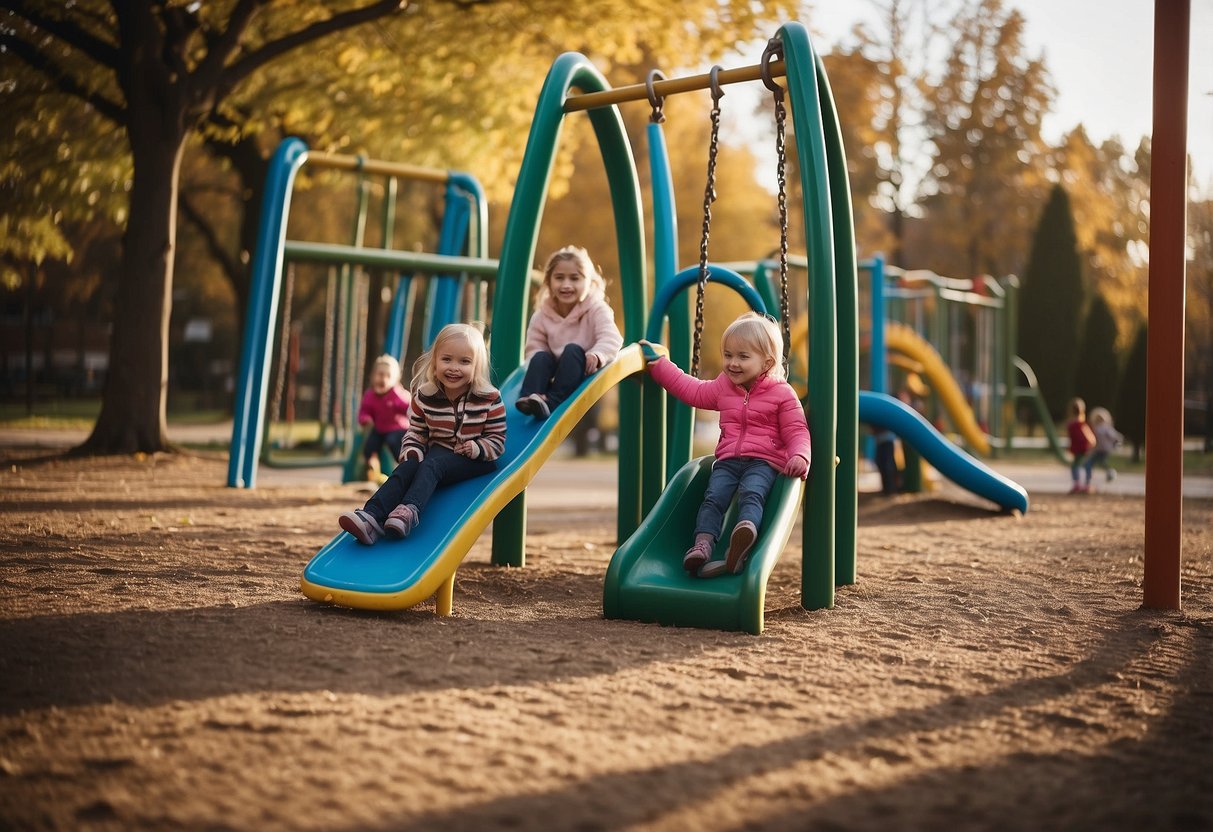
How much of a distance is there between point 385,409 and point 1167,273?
23.1ft

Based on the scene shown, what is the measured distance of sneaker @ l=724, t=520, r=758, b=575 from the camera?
4.91 meters

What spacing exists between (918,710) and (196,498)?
294 inches

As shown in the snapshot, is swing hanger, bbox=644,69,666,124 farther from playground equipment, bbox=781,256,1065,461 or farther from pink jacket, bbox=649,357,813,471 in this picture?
playground equipment, bbox=781,256,1065,461

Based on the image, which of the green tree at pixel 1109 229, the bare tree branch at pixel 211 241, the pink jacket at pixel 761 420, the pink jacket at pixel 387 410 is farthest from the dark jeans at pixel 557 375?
the green tree at pixel 1109 229

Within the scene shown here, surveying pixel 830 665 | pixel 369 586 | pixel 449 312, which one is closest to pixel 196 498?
pixel 449 312

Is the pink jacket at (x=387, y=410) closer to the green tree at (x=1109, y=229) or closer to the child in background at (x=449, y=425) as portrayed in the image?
the child in background at (x=449, y=425)

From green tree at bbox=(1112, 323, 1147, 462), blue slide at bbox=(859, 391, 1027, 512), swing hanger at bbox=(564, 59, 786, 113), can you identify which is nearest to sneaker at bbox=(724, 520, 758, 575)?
swing hanger at bbox=(564, 59, 786, 113)

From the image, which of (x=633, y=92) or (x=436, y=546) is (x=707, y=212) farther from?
(x=436, y=546)

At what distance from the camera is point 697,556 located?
5008 millimetres

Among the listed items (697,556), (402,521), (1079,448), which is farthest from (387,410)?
(1079,448)

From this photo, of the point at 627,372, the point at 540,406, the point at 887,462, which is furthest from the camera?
the point at 887,462

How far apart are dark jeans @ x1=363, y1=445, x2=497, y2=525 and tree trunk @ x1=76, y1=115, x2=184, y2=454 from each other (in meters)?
8.64

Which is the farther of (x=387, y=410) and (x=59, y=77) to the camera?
(x=59, y=77)

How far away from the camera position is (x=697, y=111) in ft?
73.7
